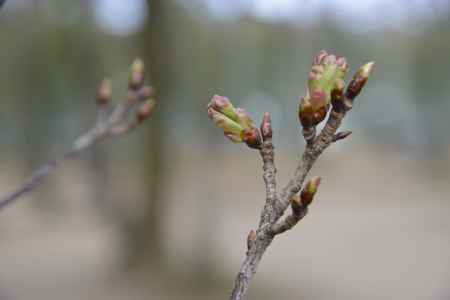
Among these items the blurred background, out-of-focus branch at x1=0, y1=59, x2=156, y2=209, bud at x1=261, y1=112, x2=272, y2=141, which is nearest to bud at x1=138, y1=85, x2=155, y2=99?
out-of-focus branch at x1=0, y1=59, x2=156, y2=209

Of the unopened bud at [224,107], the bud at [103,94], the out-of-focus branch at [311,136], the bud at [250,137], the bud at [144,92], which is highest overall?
the bud at [103,94]

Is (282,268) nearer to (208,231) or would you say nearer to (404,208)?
(208,231)

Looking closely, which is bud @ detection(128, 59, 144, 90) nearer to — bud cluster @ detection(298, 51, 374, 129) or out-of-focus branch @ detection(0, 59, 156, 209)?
out-of-focus branch @ detection(0, 59, 156, 209)

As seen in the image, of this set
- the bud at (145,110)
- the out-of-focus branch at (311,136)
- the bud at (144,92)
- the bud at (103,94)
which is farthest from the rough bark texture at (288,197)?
the bud at (103,94)

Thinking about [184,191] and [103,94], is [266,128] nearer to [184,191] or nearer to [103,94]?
[103,94]

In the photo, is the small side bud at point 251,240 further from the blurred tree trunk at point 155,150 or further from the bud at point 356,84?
the blurred tree trunk at point 155,150

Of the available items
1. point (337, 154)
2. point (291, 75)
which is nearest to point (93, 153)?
point (291, 75)

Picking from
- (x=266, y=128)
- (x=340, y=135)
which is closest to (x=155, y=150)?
(x=266, y=128)
